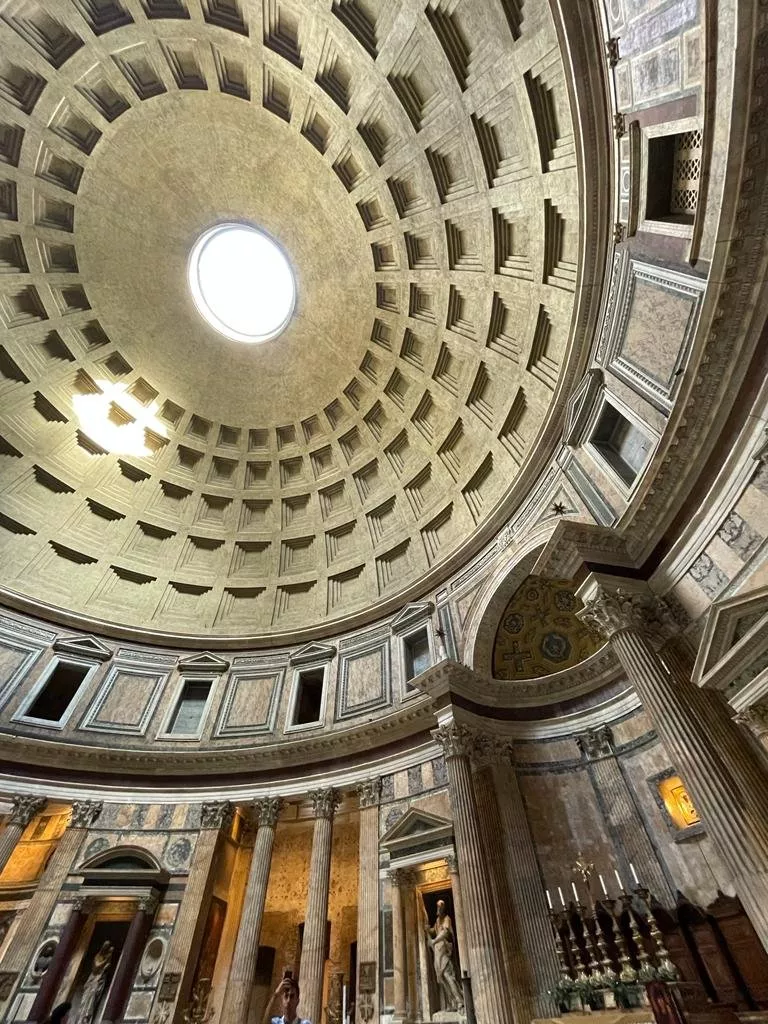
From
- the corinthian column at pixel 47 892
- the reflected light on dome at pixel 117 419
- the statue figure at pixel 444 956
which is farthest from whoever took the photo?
the reflected light on dome at pixel 117 419

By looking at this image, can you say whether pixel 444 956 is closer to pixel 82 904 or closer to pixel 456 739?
pixel 456 739

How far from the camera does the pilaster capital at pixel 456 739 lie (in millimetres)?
11133

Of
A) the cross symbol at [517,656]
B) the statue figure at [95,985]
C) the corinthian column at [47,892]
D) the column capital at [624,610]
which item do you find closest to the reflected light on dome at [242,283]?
the cross symbol at [517,656]

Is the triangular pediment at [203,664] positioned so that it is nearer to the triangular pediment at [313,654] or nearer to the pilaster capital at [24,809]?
the triangular pediment at [313,654]

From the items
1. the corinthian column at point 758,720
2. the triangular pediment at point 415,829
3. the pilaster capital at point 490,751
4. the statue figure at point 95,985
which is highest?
the pilaster capital at point 490,751

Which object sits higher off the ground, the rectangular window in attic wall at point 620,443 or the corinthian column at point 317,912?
the rectangular window in attic wall at point 620,443

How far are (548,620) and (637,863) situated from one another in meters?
6.00

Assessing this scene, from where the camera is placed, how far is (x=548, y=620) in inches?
Result: 551

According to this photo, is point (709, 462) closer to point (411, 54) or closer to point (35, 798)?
point (411, 54)

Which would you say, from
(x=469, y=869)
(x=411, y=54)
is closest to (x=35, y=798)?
(x=469, y=869)

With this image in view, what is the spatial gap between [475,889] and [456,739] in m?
2.90

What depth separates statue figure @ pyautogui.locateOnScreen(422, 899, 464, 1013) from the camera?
8.93 m

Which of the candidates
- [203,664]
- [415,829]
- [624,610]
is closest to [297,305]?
[203,664]

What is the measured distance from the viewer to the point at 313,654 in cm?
1764
